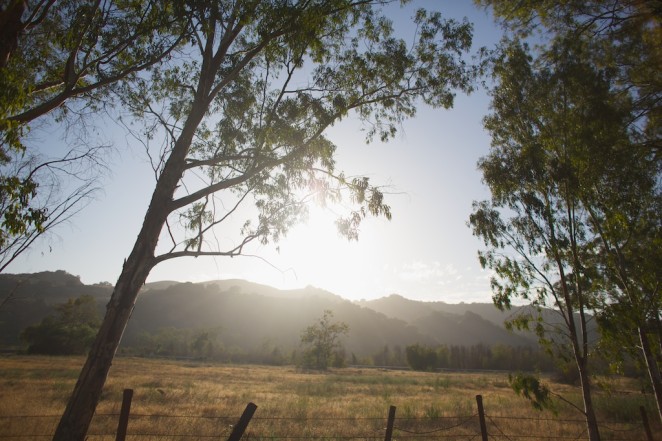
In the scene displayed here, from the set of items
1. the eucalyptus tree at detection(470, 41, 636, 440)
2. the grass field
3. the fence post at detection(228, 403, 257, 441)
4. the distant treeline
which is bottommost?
the distant treeline

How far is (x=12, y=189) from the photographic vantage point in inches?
193

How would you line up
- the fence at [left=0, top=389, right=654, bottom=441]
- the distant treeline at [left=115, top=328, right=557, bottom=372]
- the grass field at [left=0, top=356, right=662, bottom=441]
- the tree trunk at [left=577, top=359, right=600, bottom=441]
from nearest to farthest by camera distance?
the tree trunk at [left=577, top=359, right=600, bottom=441]
the fence at [left=0, top=389, right=654, bottom=441]
the grass field at [left=0, top=356, right=662, bottom=441]
the distant treeline at [left=115, top=328, right=557, bottom=372]

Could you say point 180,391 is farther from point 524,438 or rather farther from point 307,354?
point 307,354

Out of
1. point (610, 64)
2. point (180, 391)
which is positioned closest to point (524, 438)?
point (610, 64)

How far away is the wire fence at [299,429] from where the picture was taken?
32.0ft

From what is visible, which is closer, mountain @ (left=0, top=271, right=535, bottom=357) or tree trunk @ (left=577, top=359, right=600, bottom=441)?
tree trunk @ (left=577, top=359, right=600, bottom=441)

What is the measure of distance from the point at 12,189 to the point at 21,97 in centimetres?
148

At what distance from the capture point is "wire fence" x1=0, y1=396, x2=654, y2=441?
9.74 meters

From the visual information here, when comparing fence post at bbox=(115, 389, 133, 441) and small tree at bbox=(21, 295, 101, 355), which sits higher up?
fence post at bbox=(115, 389, 133, 441)

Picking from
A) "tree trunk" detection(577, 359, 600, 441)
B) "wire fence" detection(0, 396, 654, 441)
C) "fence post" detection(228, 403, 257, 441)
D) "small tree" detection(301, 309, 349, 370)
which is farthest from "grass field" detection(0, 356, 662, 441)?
"small tree" detection(301, 309, 349, 370)

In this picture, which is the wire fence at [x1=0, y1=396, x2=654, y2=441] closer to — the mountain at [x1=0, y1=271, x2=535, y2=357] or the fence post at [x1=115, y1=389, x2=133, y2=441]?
the fence post at [x1=115, y1=389, x2=133, y2=441]

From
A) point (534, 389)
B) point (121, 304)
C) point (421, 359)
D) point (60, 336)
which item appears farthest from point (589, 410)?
point (60, 336)

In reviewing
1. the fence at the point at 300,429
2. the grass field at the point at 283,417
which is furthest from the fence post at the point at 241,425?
the fence at the point at 300,429

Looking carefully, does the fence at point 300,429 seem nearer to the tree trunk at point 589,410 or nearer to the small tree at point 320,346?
the tree trunk at point 589,410
